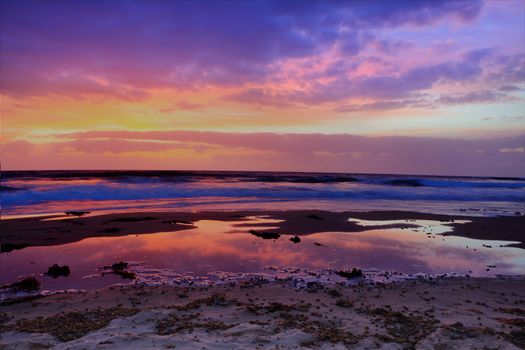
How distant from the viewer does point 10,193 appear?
27547 mm

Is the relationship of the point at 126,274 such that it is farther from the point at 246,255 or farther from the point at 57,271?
the point at 246,255

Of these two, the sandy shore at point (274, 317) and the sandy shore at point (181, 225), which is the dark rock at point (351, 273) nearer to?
the sandy shore at point (274, 317)

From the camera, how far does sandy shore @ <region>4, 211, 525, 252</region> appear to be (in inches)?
493

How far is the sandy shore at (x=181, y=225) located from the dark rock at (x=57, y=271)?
2980 millimetres

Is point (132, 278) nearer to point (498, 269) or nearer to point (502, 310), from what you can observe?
point (502, 310)

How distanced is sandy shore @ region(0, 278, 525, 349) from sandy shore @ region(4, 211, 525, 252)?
5.78m

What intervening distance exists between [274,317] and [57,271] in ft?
16.6

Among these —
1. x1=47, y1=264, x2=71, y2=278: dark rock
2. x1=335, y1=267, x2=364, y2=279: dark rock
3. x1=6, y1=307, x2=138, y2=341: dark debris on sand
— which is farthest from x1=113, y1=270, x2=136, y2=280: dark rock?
x1=335, y1=267, x2=364, y2=279: dark rock

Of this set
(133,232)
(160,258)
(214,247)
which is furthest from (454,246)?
(133,232)

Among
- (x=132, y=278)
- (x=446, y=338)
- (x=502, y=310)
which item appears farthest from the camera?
(x=132, y=278)

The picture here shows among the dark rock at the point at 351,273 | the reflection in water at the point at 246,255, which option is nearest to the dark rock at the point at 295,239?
the reflection in water at the point at 246,255

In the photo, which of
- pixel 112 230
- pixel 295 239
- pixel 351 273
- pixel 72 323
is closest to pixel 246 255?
pixel 295 239

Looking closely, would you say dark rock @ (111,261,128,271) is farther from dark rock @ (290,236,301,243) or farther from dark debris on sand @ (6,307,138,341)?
dark rock @ (290,236,301,243)

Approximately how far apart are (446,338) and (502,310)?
184 centimetres
